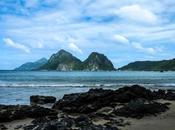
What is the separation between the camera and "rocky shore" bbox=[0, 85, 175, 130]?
19.4 m

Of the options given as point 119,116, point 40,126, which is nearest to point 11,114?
point 40,126

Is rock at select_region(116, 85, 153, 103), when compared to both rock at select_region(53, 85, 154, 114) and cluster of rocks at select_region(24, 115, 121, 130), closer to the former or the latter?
rock at select_region(53, 85, 154, 114)

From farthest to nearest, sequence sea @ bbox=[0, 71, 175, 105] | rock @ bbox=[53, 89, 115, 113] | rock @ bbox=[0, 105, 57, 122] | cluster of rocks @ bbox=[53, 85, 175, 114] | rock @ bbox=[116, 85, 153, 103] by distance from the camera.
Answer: sea @ bbox=[0, 71, 175, 105] < rock @ bbox=[116, 85, 153, 103] < cluster of rocks @ bbox=[53, 85, 175, 114] < rock @ bbox=[53, 89, 115, 113] < rock @ bbox=[0, 105, 57, 122]

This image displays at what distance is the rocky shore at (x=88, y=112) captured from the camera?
19.4 meters

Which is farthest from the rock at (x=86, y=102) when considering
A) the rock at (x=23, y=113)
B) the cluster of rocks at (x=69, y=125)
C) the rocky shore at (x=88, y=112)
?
the cluster of rocks at (x=69, y=125)

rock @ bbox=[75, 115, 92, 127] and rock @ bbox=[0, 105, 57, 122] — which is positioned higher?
rock @ bbox=[0, 105, 57, 122]

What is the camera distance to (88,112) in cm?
2473

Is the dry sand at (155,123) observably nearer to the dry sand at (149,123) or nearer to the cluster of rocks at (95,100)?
the dry sand at (149,123)

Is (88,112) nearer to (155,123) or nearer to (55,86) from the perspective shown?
(155,123)

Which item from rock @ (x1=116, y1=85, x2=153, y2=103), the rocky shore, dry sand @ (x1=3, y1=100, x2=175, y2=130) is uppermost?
rock @ (x1=116, y1=85, x2=153, y2=103)

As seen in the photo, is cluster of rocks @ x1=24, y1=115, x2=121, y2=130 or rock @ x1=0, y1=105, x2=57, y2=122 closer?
cluster of rocks @ x1=24, y1=115, x2=121, y2=130

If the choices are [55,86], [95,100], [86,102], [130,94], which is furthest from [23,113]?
[55,86]

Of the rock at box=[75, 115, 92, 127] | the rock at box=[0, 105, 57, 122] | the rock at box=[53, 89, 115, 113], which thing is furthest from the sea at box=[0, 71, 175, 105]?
the rock at box=[75, 115, 92, 127]

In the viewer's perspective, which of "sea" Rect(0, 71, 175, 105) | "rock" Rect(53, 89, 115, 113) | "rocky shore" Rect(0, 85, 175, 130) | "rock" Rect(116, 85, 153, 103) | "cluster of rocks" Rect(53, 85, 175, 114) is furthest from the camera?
"sea" Rect(0, 71, 175, 105)
